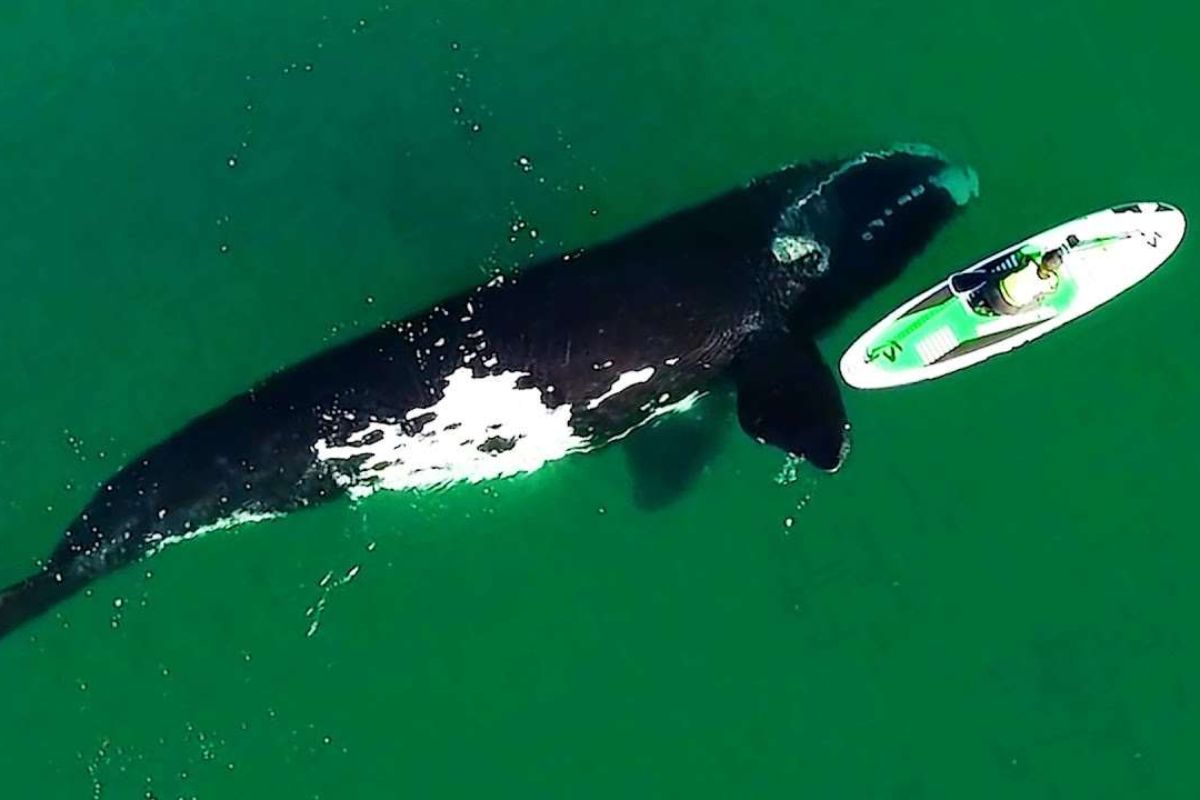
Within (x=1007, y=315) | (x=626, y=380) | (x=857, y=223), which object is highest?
(x=857, y=223)

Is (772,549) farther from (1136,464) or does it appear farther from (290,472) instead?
(290,472)

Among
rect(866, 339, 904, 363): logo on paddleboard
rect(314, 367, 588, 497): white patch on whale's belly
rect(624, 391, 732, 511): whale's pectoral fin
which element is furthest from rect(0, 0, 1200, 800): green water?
rect(866, 339, 904, 363): logo on paddleboard

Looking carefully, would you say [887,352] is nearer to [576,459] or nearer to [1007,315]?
[1007,315]

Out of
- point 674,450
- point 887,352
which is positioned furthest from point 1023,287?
point 674,450

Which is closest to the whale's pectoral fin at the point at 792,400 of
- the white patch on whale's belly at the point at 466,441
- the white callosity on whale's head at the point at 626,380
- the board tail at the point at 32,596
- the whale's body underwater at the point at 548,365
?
the whale's body underwater at the point at 548,365

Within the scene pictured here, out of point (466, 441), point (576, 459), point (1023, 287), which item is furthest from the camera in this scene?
point (576, 459)
